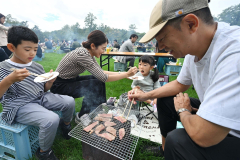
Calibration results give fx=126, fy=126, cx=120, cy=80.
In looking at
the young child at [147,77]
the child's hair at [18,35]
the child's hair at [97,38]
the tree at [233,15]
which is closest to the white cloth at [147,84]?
the young child at [147,77]

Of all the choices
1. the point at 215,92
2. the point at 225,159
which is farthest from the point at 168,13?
the point at 225,159

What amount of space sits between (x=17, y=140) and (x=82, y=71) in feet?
5.33

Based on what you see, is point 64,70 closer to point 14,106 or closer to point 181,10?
point 14,106

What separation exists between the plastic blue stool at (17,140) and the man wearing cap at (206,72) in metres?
1.92

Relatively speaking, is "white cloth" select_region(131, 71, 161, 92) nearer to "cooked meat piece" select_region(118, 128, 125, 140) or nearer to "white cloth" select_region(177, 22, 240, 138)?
"cooked meat piece" select_region(118, 128, 125, 140)

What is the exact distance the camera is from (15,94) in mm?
1892

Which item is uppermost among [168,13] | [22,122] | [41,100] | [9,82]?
[168,13]

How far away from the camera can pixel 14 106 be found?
1.81 metres

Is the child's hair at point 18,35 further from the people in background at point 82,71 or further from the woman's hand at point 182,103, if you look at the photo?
the woman's hand at point 182,103

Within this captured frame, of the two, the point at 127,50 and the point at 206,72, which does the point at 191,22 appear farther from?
the point at 127,50

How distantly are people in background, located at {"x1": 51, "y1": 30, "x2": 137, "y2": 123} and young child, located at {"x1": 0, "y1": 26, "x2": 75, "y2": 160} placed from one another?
64cm

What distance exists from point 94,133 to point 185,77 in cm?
159

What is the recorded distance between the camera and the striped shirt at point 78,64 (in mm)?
2598

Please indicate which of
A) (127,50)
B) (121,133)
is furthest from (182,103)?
(127,50)
